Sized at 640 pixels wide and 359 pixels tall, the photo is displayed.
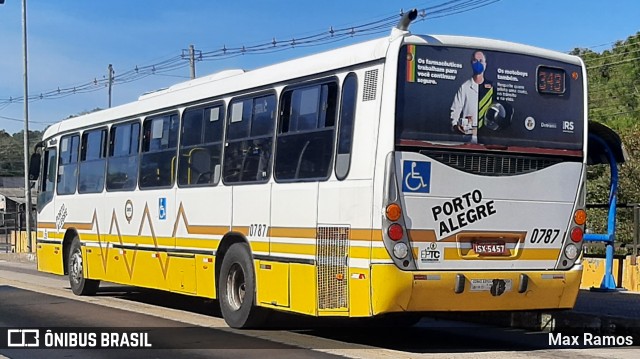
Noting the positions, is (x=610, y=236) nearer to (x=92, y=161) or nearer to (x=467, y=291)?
(x=467, y=291)

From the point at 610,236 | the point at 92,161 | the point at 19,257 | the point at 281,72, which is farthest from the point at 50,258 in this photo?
the point at 19,257

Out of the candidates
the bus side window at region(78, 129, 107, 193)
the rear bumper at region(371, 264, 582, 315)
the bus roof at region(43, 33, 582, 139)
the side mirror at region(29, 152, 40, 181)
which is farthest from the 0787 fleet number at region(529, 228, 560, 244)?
the side mirror at region(29, 152, 40, 181)

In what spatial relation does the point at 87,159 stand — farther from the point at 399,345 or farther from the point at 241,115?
the point at 399,345

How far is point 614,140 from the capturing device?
15.2 m

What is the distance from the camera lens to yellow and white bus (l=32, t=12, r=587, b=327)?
381 inches

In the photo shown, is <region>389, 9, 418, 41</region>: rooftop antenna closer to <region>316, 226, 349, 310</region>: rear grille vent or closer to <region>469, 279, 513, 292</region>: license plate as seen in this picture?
<region>316, 226, 349, 310</region>: rear grille vent

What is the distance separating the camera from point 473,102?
10070mm

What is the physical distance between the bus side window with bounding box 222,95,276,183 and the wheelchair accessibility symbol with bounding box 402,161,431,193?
7.87 feet

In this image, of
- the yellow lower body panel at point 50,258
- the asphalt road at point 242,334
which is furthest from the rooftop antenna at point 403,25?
the yellow lower body panel at point 50,258

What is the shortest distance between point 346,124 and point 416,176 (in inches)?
39.8

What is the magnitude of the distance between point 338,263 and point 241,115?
312 centimetres

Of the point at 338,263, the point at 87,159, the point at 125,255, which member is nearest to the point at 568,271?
the point at 338,263

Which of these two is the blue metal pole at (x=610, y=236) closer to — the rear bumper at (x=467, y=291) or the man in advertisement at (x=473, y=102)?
the rear bumper at (x=467, y=291)

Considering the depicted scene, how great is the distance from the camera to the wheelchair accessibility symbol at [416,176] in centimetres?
968
